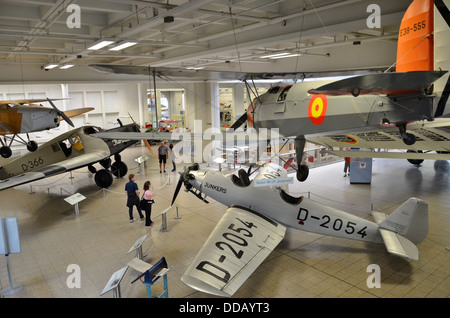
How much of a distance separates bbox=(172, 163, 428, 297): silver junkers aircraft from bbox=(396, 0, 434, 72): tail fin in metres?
2.48

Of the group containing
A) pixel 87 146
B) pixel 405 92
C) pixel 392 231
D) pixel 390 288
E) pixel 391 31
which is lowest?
pixel 390 288

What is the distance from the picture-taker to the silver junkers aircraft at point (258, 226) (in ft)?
15.7

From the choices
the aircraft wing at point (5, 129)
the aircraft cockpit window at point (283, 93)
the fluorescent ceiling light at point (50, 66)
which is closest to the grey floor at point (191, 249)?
the aircraft wing at point (5, 129)

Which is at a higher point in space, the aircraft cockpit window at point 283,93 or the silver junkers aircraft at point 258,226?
the aircraft cockpit window at point 283,93

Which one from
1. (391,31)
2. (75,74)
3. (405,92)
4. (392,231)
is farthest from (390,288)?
(75,74)

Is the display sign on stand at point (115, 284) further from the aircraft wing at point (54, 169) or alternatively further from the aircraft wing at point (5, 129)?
the aircraft wing at point (5, 129)

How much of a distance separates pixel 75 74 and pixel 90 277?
547 inches

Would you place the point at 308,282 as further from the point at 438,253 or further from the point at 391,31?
the point at 391,31

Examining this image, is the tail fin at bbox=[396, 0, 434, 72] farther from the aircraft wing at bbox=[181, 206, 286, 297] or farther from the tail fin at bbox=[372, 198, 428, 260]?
the aircraft wing at bbox=[181, 206, 286, 297]

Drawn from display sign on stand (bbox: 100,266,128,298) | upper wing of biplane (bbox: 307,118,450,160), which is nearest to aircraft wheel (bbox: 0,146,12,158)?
display sign on stand (bbox: 100,266,128,298)

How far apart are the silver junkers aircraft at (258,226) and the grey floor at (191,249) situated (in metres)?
0.58

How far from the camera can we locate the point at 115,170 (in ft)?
44.5

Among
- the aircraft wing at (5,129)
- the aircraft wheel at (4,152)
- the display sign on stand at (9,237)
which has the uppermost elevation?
the aircraft wing at (5,129)

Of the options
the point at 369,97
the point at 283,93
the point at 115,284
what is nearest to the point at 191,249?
the point at 115,284
